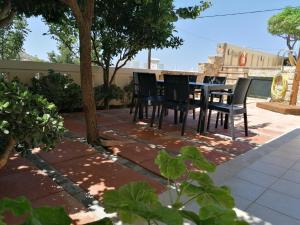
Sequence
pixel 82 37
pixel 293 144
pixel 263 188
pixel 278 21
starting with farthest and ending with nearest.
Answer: pixel 278 21
pixel 293 144
pixel 82 37
pixel 263 188

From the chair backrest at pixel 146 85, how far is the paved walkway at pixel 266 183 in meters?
2.09

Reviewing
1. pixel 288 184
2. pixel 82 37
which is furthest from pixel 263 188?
pixel 82 37

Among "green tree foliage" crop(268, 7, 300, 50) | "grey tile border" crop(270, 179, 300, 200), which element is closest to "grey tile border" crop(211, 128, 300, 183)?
"grey tile border" crop(270, 179, 300, 200)

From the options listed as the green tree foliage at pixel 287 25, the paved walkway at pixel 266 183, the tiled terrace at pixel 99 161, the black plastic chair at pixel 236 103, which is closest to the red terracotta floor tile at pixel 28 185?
the tiled terrace at pixel 99 161

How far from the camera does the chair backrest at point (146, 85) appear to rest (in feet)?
15.6

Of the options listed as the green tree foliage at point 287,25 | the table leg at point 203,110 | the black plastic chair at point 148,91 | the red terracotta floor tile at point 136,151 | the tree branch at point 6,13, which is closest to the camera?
the red terracotta floor tile at point 136,151

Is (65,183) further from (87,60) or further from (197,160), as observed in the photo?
(197,160)

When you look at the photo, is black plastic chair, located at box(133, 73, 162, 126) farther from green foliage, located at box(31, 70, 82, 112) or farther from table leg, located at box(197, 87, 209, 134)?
green foliage, located at box(31, 70, 82, 112)

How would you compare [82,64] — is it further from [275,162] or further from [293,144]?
[293,144]

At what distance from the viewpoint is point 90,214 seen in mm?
1880

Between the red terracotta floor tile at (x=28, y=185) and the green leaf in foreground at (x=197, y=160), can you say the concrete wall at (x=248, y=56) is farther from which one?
the green leaf in foreground at (x=197, y=160)

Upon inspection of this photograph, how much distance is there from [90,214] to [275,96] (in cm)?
869

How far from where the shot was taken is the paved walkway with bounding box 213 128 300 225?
2.04 metres

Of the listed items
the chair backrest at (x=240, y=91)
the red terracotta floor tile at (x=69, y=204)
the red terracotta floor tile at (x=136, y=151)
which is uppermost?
the chair backrest at (x=240, y=91)
